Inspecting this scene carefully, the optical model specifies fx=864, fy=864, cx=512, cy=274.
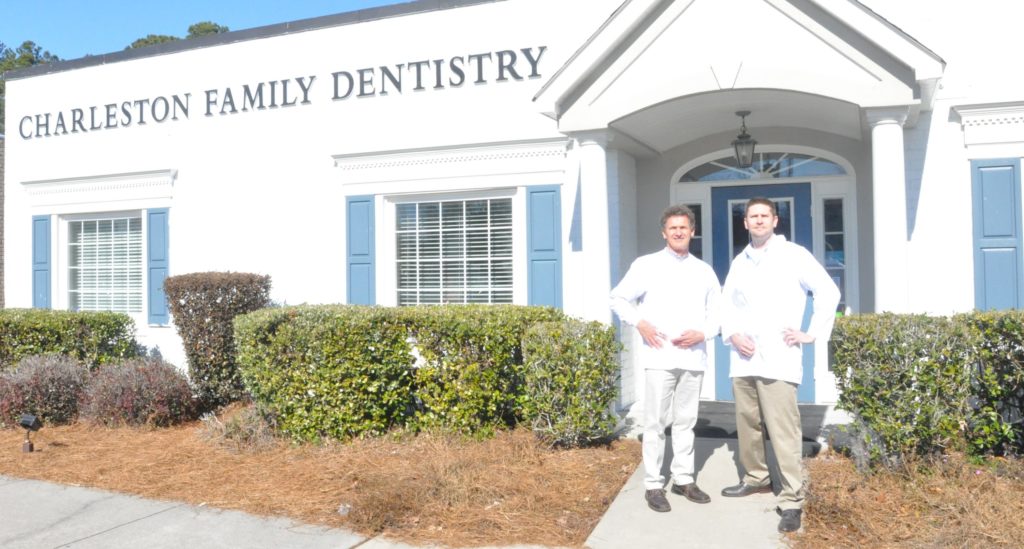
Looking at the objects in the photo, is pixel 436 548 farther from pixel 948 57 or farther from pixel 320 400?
pixel 948 57

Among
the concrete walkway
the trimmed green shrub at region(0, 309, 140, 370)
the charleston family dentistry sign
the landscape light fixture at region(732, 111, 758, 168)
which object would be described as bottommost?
the concrete walkway

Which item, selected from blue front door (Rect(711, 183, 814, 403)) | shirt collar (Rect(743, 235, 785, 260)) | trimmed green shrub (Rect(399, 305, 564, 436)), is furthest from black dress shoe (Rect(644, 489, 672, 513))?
blue front door (Rect(711, 183, 814, 403))

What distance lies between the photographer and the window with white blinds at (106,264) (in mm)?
10547

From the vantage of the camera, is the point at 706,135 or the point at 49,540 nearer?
the point at 49,540

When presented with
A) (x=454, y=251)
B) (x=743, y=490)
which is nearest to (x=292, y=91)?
(x=454, y=251)

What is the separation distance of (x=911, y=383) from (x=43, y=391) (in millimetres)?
7439

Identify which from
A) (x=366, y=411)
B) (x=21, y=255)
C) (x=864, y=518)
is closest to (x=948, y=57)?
(x=864, y=518)

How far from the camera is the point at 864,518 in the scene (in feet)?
15.2

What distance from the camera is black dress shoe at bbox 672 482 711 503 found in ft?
16.6

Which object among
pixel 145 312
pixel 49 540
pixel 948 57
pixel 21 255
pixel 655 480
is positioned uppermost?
pixel 948 57

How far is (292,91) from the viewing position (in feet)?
31.2

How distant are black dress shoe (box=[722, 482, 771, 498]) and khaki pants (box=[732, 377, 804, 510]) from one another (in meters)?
0.19

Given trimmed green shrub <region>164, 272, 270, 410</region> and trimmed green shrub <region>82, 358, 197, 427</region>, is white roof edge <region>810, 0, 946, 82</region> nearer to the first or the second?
trimmed green shrub <region>164, 272, 270, 410</region>

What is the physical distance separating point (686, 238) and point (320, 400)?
322 cm
